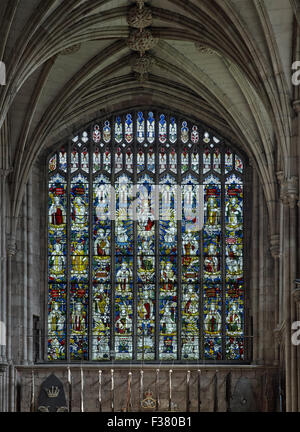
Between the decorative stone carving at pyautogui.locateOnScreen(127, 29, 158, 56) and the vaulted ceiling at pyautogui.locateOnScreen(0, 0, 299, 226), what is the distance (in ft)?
0.34

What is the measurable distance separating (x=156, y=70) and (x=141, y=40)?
127 inches

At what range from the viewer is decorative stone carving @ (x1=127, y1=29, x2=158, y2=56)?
3559cm

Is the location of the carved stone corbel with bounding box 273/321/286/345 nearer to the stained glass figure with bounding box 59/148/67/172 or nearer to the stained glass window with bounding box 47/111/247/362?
the stained glass window with bounding box 47/111/247/362

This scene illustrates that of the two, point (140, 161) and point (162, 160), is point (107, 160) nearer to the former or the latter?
point (140, 161)

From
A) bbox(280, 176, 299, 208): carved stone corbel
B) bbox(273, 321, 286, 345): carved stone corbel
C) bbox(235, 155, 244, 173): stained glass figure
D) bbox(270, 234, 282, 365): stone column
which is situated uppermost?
bbox(235, 155, 244, 173): stained glass figure

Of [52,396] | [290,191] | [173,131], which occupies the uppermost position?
[173,131]

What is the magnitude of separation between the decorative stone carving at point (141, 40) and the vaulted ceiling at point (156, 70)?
0.10m

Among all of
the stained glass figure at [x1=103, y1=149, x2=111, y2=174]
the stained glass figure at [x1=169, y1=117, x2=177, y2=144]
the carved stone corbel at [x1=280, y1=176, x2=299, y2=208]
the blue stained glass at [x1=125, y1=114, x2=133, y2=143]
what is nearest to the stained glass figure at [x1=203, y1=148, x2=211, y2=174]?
the stained glass figure at [x1=169, y1=117, x2=177, y2=144]

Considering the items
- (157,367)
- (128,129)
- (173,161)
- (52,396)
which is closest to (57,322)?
(52,396)

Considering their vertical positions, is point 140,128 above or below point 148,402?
above

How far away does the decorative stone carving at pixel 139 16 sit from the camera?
34.2 m

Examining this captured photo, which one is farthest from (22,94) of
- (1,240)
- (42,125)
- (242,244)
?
(242,244)

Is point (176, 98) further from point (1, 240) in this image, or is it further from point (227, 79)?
point (1, 240)

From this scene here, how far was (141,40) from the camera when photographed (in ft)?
117
